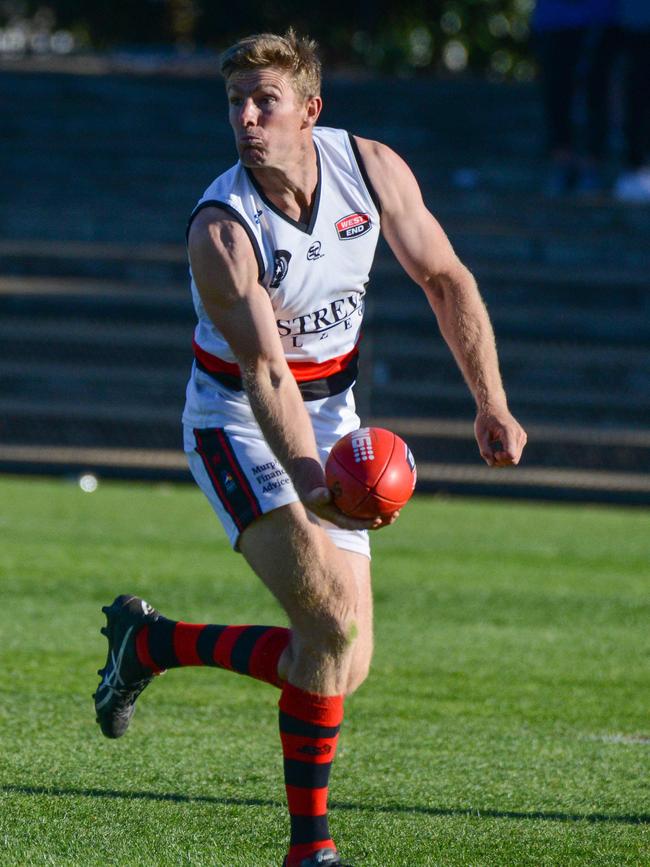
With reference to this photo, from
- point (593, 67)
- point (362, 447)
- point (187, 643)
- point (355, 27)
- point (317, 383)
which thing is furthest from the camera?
point (355, 27)

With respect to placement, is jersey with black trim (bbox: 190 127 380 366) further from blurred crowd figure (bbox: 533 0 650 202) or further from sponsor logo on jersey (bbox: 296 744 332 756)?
blurred crowd figure (bbox: 533 0 650 202)

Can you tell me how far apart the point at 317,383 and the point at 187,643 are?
0.97 meters

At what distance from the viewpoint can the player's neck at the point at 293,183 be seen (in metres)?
4.55

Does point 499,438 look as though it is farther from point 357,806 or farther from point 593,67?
point 593,67

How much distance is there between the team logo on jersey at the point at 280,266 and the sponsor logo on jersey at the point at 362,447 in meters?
0.53

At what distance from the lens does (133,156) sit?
21.1 m

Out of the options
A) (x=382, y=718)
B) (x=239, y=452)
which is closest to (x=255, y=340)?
(x=239, y=452)

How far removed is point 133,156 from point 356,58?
712 centimetres

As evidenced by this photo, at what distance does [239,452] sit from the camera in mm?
4562

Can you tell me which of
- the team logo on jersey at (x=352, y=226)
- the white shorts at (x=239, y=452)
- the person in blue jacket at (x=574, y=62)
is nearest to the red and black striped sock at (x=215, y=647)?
the white shorts at (x=239, y=452)

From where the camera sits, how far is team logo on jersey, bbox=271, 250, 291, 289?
4.49 m

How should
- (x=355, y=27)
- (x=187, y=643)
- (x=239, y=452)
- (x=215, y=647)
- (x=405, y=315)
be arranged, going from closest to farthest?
(x=239, y=452) → (x=215, y=647) → (x=187, y=643) → (x=405, y=315) → (x=355, y=27)

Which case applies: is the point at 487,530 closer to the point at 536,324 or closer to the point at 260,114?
the point at 536,324

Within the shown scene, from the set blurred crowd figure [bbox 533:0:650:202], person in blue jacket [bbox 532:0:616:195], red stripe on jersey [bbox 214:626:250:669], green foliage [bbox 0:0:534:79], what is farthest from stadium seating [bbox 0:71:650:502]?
red stripe on jersey [bbox 214:626:250:669]
